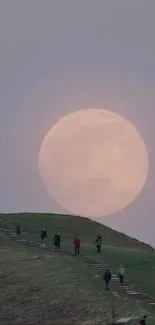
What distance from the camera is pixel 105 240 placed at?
8800 cm

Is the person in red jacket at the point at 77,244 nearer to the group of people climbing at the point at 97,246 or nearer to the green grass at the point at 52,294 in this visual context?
the group of people climbing at the point at 97,246

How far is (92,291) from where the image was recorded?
179 ft

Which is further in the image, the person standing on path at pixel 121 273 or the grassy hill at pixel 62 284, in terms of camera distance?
the person standing on path at pixel 121 273

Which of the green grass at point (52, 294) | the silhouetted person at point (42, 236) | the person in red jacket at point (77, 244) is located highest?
the silhouetted person at point (42, 236)

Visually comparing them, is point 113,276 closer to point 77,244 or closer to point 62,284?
point 62,284

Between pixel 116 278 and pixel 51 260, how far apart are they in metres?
7.93

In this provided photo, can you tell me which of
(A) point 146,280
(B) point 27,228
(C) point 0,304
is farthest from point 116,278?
(B) point 27,228

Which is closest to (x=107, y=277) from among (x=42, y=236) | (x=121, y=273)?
(x=121, y=273)

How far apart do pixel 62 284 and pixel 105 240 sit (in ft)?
101

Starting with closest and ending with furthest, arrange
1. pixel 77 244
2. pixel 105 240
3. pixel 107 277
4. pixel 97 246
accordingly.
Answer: pixel 107 277
pixel 77 244
pixel 97 246
pixel 105 240

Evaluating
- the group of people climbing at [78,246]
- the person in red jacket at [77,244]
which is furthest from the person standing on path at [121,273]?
the person in red jacket at [77,244]

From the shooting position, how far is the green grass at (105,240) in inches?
2493

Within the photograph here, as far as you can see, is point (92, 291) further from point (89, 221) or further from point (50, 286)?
point (89, 221)

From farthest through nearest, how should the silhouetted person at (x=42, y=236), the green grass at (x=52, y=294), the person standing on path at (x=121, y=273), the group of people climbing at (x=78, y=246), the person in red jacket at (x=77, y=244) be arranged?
the silhouetted person at (x=42, y=236) < the person in red jacket at (x=77, y=244) < the person standing on path at (x=121, y=273) < the group of people climbing at (x=78, y=246) < the green grass at (x=52, y=294)
